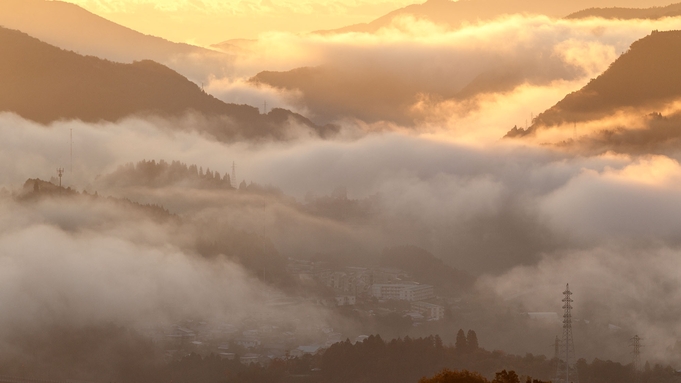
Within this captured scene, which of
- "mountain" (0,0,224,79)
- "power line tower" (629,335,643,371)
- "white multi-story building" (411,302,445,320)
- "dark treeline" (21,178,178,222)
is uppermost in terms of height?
"mountain" (0,0,224,79)

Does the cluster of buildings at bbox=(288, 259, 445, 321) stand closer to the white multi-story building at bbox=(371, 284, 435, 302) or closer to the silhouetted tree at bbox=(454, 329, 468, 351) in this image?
the white multi-story building at bbox=(371, 284, 435, 302)

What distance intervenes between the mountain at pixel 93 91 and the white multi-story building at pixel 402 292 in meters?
53.4

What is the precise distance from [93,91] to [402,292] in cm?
6703

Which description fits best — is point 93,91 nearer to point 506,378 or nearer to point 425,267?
point 425,267

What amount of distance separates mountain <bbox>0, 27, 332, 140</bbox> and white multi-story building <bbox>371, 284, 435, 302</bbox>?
53434 millimetres

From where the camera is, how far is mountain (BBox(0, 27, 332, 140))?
6220 inches

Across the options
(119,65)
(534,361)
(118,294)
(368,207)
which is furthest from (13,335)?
(119,65)

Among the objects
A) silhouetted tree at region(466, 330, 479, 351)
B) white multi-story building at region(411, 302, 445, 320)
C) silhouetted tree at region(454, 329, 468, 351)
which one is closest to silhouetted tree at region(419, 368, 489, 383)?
silhouetted tree at region(454, 329, 468, 351)

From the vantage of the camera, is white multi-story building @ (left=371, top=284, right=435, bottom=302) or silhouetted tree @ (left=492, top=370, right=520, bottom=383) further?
white multi-story building @ (left=371, top=284, right=435, bottom=302)

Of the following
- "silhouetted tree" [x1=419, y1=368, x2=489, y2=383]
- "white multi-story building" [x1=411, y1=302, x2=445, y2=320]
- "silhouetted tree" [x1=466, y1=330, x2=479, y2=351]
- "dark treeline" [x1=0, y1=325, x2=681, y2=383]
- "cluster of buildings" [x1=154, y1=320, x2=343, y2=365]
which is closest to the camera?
"silhouetted tree" [x1=419, y1=368, x2=489, y2=383]

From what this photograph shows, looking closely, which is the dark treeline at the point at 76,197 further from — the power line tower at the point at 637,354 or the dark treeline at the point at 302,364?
the power line tower at the point at 637,354

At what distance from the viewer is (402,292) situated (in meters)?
118

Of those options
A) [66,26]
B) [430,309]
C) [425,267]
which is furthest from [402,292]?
[66,26]

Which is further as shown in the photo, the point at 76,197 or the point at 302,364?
the point at 76,197
